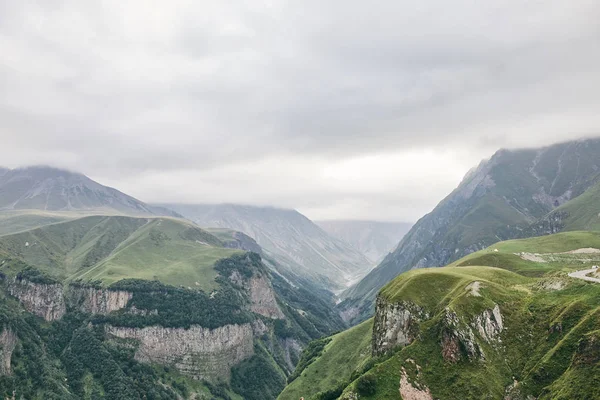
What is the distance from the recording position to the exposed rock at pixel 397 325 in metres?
126

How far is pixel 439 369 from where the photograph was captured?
4289 inches

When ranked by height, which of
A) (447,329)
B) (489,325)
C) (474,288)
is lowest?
(489,325)

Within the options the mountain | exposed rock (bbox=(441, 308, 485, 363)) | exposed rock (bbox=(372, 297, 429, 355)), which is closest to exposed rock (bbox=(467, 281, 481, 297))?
the mountain

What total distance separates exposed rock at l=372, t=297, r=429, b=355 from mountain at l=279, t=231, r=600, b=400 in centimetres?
30

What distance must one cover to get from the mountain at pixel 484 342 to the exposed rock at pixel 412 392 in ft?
0.75

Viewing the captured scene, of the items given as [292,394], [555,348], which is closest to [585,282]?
[555,348]

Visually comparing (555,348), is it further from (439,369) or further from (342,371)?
(342,371)

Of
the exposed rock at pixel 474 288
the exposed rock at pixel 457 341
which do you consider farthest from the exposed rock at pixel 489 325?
the exposed rock at pixel 474 288

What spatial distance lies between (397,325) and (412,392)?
26.8 meters

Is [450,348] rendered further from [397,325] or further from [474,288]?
[474,288]

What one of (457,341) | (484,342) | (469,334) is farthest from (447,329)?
(484,342)

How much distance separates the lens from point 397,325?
130 metres

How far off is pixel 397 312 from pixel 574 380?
163 ft

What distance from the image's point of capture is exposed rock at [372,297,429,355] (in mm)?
126256
